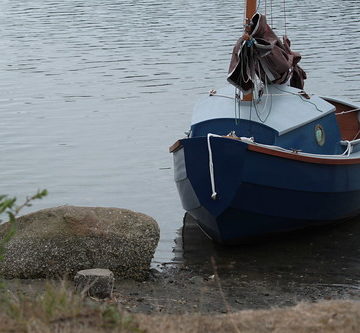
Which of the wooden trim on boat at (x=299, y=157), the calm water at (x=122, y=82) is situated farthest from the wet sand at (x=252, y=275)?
the wooden trim on boat at (x=299, y=157)

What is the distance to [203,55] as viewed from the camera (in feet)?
112

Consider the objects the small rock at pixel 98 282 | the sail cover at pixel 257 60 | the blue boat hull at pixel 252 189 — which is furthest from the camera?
the sail cover at pixel 257 60

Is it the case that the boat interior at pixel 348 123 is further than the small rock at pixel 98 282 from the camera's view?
Yes

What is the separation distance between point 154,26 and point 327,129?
1160 inches

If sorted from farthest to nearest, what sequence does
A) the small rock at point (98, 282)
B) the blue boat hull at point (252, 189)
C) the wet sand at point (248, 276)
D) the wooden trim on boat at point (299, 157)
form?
the blue boat hull at point (252, 189), the wooden trim on boat at point (299, 157), the wet sand at point (248, 276), the small rock at point (98, 282)

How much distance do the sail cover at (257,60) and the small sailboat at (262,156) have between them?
0.01m

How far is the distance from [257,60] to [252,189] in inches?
89.7

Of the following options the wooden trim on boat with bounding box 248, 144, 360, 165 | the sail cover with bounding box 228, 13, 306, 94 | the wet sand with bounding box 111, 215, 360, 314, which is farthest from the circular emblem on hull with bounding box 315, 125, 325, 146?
the wet sand with bounding box 111, 215, 360, 314

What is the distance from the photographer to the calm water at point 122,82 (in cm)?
1802

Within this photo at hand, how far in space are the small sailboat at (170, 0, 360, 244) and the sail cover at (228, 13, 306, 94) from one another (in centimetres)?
1

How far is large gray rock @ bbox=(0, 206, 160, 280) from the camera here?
1130cm

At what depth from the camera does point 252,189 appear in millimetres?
12789

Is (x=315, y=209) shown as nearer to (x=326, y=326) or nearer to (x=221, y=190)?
(x=221, y=190)

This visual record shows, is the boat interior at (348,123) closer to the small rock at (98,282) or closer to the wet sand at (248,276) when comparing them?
the wet sand at (248,276)
